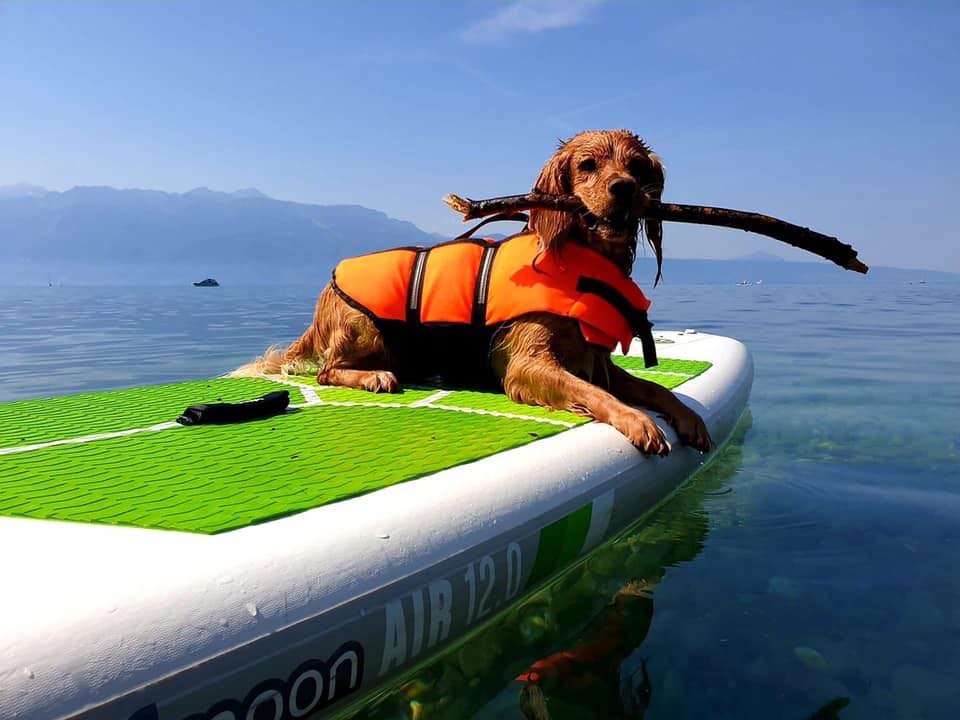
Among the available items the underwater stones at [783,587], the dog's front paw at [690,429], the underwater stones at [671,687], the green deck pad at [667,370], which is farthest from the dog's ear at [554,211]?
the underwater stones at [671,687]

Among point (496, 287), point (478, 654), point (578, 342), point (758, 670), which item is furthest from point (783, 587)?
point (496, 287)

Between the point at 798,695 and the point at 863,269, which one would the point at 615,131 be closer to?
the point at 863,269

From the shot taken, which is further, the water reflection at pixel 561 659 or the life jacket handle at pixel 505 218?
the life jacket handle at pixel 505 218

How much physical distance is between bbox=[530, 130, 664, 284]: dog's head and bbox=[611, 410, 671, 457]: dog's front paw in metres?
0.96

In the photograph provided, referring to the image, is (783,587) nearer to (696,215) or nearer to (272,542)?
(696,215)

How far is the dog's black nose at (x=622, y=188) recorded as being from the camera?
3572 millimetres

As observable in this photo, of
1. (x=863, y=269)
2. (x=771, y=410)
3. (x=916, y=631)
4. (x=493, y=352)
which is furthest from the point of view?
(x=771, y=410)

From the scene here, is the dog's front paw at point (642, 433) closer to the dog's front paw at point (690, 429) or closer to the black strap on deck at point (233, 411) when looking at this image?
the dog's front paw at point (690, 429)

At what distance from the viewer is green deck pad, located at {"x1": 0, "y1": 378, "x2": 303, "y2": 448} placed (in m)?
3.16

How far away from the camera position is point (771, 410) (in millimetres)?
7586

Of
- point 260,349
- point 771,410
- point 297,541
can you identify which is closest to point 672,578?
point 297,541

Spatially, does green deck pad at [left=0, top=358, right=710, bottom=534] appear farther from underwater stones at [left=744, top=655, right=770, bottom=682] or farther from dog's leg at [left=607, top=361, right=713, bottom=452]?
underwater stones at [left=744, top=655, right=770, bottom=682]

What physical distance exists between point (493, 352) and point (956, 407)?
5.97m

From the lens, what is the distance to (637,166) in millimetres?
3822
